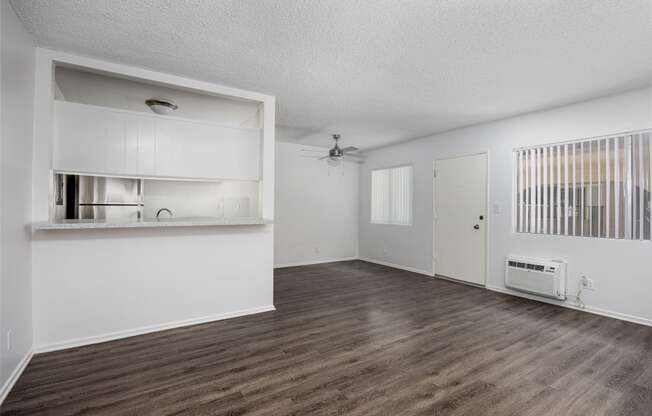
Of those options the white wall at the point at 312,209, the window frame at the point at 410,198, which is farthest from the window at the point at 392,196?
the white wall at the point at 312,209

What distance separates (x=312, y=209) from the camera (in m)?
6.50

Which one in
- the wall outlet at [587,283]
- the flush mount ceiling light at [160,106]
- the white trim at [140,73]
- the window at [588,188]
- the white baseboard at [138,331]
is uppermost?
the white trim at [140,73]

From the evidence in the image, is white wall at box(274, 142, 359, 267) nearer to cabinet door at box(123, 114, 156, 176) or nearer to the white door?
the white door

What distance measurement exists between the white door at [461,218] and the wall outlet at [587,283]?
1.22m

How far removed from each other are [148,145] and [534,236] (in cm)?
483

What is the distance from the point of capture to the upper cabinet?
2640 mm

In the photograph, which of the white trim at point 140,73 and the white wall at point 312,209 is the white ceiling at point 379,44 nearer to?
the white trim at point 140,73

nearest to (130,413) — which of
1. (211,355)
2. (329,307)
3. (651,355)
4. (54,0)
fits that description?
(211,355)

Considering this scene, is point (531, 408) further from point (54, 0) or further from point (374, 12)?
point (54, 0)

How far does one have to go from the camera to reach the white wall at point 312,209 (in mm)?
6109

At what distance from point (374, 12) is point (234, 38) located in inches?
43.9

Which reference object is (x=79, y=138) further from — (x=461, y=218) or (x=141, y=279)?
(x=461, y=218)

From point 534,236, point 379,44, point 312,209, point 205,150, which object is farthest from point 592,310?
point 205,150

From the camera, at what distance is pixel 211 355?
2451 mm
